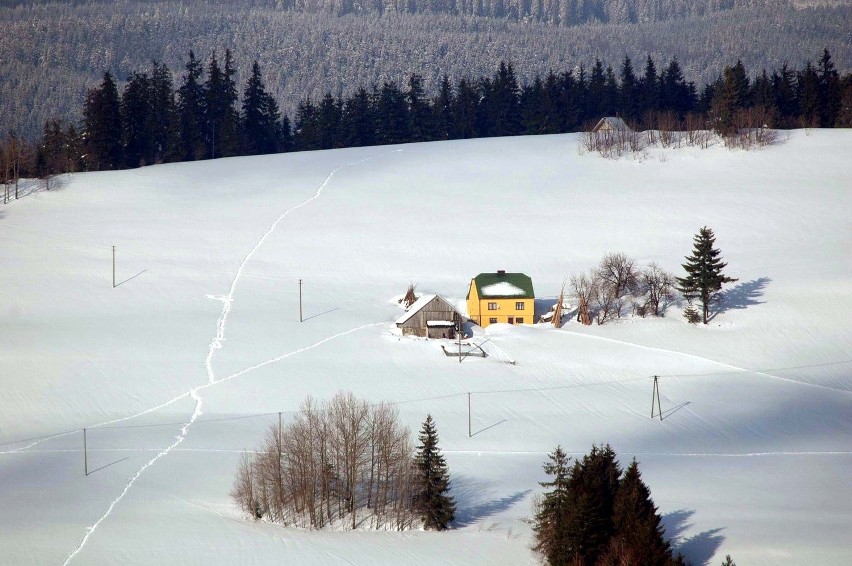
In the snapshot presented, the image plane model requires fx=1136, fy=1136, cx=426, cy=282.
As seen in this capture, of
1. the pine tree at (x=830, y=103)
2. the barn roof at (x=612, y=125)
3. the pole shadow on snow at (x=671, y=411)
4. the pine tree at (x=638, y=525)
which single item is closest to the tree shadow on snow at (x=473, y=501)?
the pine tree at (x=638, y=525)

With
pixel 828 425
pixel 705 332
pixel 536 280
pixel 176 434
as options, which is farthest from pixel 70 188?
pixel 828 425

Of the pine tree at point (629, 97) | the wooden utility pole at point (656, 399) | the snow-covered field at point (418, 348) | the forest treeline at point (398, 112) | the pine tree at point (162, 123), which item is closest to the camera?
the snow-covered field at point (418, 348)

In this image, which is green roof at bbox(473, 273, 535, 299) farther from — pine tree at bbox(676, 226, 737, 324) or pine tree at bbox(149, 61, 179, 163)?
pine tree at bbox(149, 61, 179, 163)

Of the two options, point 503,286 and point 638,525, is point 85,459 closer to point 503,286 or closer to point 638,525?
point 638,525

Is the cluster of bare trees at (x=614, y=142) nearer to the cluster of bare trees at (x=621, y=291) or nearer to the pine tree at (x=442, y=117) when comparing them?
the pine tree at (x=442, y=117)

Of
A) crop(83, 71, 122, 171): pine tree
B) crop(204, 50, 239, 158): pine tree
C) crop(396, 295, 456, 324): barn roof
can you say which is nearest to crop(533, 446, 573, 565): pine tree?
crop(396, 295, 456, 324): barn roof

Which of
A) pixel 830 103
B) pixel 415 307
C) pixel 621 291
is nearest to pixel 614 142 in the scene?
pixel 830 103
